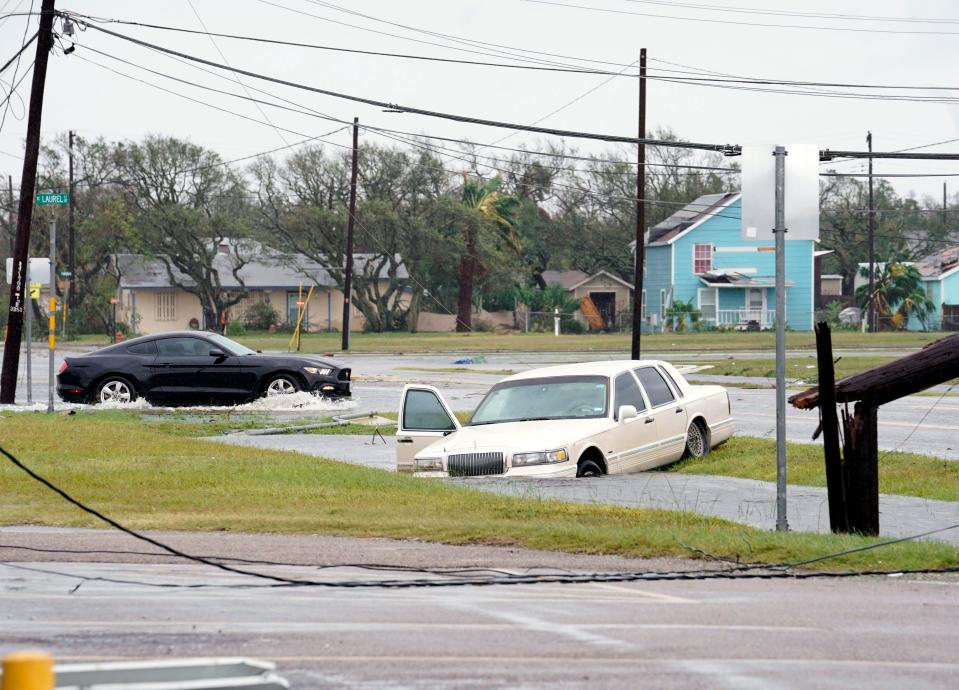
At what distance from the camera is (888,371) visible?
35.7ft

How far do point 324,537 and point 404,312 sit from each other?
6663cm

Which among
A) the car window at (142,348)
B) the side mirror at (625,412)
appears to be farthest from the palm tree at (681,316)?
the side mirror at (625,412)

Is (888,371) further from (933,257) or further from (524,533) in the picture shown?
(933,257)

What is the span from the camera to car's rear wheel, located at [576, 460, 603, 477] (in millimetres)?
15531

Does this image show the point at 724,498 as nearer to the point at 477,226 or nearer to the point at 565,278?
the point at 477,226

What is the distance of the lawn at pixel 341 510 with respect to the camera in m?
10.2

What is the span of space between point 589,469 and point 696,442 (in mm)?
2822

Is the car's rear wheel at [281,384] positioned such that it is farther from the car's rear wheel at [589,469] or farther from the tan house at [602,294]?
the tan house at [602,294]

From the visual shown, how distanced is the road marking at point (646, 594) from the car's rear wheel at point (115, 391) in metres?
17.8

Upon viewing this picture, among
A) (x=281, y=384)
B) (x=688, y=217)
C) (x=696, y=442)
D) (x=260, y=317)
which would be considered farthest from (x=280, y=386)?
(x=688, y=217)

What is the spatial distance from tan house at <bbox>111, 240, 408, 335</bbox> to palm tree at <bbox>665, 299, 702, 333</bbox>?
14216mm

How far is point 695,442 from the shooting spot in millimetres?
18094

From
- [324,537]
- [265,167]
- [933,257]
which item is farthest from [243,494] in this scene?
[933,257]

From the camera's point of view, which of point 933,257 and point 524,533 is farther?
point 933,257
